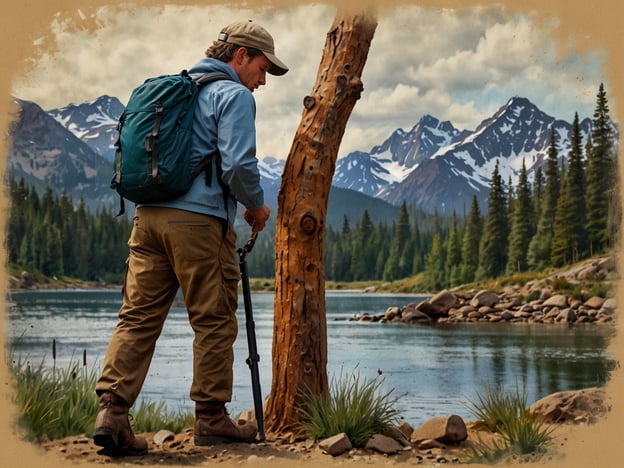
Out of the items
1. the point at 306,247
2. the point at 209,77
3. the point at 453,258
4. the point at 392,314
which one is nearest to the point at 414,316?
the point at 392,314

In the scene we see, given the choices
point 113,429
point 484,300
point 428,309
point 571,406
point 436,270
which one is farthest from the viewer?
point 436,270

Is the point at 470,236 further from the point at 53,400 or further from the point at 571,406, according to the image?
the point at 53,400

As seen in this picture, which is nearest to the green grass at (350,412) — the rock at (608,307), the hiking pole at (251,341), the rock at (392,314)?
the hiking pole at (251,341)

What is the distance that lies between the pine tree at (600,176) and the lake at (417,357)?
59.8ft

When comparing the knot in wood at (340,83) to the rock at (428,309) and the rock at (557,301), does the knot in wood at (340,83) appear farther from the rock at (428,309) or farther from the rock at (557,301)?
the rock at (428,309)

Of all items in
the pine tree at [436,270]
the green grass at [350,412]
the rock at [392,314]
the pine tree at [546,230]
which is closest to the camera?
the green grass at [350,412]

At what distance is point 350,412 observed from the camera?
5.73 meters

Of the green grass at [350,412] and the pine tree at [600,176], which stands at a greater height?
the pine tree at [600,176]

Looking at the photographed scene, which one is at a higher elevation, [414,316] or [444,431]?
[414,316]

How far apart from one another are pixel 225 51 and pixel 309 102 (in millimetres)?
1087

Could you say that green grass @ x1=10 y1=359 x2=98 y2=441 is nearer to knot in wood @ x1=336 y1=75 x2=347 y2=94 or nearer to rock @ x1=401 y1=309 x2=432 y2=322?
knot in wood @ x1=336 y1=75 x2=347 y2=94

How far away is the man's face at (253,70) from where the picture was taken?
18.1ft

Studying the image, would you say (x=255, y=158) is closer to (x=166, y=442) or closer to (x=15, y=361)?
(x=166, y=442)

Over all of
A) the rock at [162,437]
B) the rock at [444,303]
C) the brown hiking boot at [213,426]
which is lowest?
the rock at [162,437]
